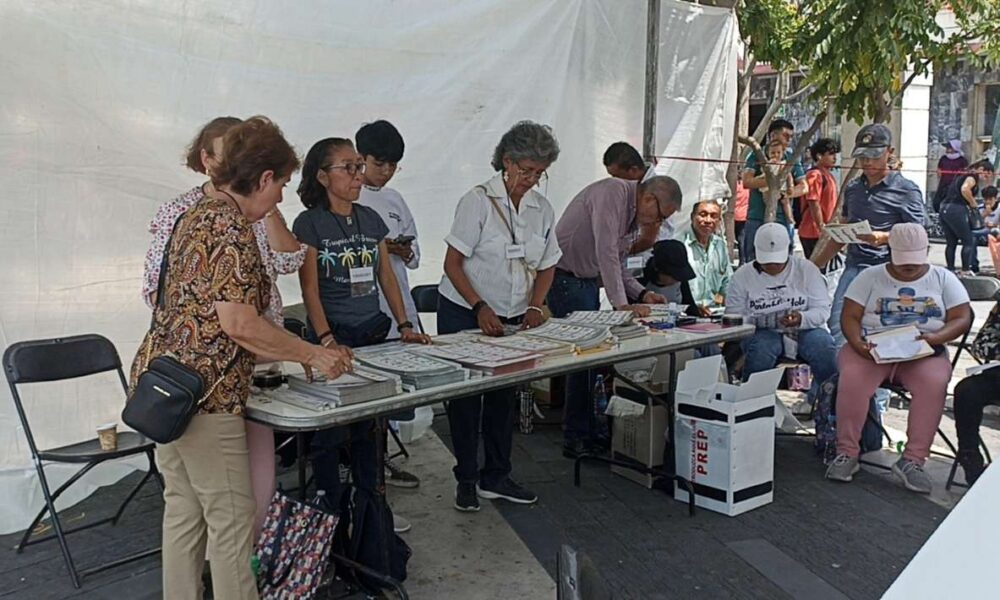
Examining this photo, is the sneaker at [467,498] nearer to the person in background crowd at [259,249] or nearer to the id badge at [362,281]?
the id badge at [362,281]

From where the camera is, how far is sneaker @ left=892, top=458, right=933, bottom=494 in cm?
377

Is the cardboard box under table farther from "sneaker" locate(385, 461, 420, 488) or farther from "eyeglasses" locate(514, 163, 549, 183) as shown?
"sneaker" locate(385, 461, 420, 488)

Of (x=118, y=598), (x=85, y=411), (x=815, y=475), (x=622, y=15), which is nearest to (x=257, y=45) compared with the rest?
(x=85, y=411)

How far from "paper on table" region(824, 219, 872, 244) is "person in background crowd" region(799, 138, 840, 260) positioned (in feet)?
6.97

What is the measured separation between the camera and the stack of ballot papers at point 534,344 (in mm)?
2965

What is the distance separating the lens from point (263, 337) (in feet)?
7.14

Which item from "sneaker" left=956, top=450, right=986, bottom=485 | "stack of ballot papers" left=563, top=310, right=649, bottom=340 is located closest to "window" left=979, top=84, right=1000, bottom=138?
"sneaker" left=956, top=450, right=986, bottom=485

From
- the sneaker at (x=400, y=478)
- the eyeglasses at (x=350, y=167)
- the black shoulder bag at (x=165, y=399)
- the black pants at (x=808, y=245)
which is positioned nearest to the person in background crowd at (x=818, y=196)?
the black pants at (x=808, y=245)

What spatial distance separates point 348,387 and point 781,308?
2.75 meters

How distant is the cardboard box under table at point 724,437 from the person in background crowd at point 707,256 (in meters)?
1.55

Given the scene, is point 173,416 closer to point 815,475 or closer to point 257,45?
point 257,45

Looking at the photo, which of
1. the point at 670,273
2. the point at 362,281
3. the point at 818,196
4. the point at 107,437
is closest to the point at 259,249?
the point at 362,281

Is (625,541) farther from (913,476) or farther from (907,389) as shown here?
(907,389)

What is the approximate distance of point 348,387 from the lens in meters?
2.36
